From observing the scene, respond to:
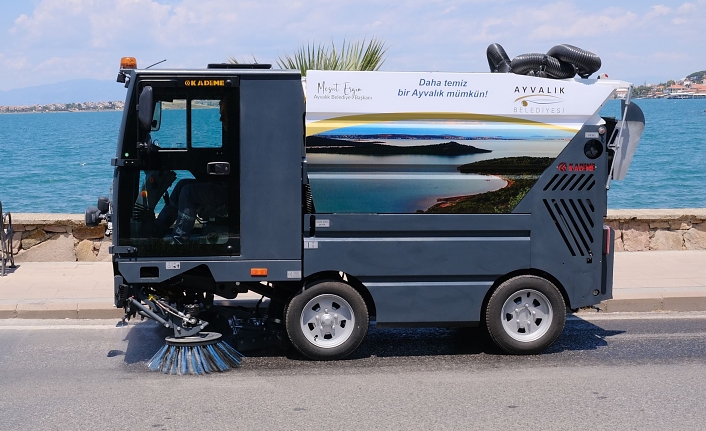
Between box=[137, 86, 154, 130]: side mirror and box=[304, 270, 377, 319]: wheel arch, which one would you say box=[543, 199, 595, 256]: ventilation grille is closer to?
box=[304, 270, 377, 319]: wheel arch

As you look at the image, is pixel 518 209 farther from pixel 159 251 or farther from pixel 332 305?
pixel 159 251

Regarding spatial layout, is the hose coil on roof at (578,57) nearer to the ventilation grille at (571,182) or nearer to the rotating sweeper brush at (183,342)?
the ventilation grille at (571,182)

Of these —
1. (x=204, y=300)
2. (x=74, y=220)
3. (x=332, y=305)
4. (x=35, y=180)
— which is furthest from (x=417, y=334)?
(x=35, y=180)

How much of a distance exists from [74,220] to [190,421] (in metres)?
6.24

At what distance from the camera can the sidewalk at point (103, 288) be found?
8906mm

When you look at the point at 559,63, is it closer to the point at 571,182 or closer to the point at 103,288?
the point at 571,182

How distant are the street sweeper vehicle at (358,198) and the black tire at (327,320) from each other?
0.01 metres

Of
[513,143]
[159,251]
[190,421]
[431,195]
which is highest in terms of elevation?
[513,143]

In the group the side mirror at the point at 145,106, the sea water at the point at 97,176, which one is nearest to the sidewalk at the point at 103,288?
the side mirror at the point at 145,106

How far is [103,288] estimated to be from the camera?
9.78m

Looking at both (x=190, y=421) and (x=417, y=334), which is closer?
(x=190, y=421)

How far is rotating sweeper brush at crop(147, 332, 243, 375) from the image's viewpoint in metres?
6.87

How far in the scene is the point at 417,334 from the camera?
8344mm

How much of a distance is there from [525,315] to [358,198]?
75.9 inches
